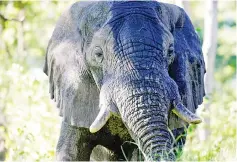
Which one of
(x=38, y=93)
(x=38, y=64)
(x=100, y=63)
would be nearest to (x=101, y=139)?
(x=100, y=63)

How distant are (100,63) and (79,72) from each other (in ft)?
0.89

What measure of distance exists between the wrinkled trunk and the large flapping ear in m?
0.40

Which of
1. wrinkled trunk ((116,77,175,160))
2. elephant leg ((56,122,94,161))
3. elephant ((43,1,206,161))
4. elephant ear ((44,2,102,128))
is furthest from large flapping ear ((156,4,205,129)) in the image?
elephant leg ((56,122,94,161))

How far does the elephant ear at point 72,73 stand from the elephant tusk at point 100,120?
45 centimetres

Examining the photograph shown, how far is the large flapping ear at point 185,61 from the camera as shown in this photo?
6293 millimetres

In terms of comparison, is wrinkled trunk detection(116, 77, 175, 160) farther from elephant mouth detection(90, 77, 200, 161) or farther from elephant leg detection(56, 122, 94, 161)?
elephant leg detection(56, 122, 94, 161)

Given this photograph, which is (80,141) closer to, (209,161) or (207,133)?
(209,161)

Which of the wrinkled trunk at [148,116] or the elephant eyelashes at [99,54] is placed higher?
the elephant eyelashes at [99,54]

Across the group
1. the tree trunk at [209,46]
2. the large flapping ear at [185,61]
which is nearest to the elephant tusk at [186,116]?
the large flapping ear at [185,61]

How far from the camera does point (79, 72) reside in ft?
20.6

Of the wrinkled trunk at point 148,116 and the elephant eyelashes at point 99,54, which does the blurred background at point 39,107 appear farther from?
the elephant eyelashes at point 99,54

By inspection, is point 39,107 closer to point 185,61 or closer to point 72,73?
point 72,73

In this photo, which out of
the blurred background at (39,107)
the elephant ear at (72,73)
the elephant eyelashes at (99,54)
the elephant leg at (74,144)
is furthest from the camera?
the blurred background at (39,107)

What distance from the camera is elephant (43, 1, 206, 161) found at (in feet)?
18.6
